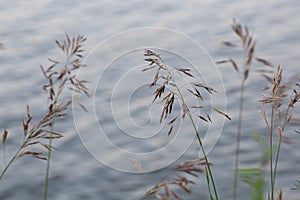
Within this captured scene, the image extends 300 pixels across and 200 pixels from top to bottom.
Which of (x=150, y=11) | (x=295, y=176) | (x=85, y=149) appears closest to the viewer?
(x=295, y=176)

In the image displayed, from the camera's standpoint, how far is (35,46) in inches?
196

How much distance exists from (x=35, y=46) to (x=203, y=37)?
1.30 m

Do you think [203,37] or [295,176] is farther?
[203,37]

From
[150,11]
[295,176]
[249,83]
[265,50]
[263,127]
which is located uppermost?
[150,11]

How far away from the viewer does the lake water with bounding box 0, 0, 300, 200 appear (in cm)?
351

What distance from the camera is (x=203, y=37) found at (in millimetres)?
4992

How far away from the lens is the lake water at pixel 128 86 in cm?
351

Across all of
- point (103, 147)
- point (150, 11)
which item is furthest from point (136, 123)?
point (150, 11)

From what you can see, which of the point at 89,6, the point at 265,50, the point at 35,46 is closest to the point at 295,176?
the point at 265,50

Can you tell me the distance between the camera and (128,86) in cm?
448

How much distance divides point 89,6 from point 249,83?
→ 2.00 metres

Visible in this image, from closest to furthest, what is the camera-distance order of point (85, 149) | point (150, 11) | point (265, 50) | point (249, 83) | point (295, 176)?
point (295, 176) < point (85, 149) < point (249, 83) < point (265, 50) < point (150, 11)

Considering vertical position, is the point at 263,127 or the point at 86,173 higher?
the point at 263,127

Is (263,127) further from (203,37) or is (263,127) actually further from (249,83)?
(203,37)
